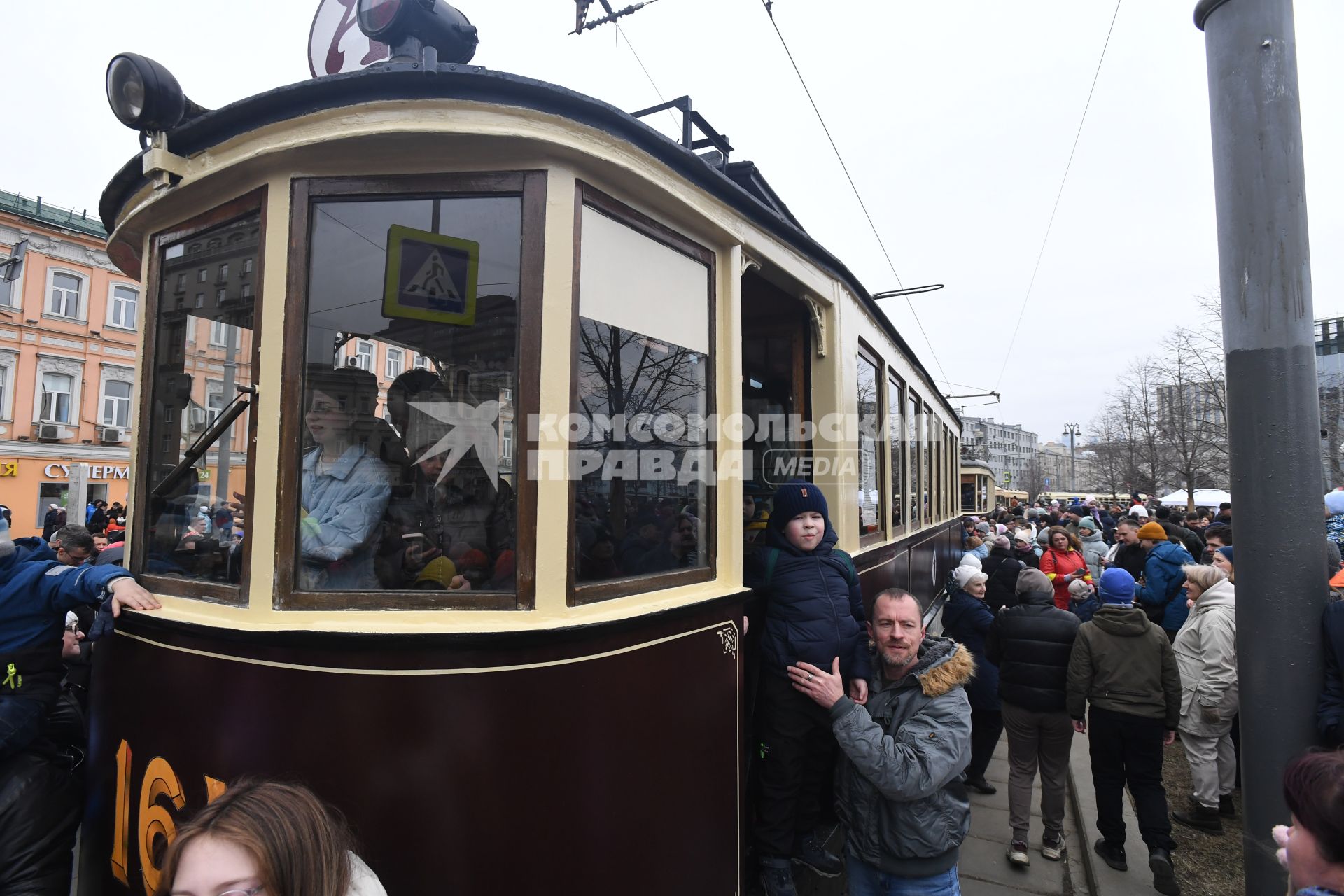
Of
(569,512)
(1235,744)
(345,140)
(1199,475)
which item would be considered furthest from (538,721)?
(1199,475)

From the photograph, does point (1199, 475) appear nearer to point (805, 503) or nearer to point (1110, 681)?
point (1110, 681)

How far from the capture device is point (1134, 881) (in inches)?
136

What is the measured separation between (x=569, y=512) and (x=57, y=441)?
23820 millimetres

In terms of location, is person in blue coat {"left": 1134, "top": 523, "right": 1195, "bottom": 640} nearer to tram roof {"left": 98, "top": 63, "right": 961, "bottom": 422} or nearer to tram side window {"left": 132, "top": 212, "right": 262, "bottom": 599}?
tram roof {"left": 98, "top": 63, "right": 961, "bottom": 422}

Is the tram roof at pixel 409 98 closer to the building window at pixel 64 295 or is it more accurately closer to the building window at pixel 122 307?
the building window at pixel 122 307

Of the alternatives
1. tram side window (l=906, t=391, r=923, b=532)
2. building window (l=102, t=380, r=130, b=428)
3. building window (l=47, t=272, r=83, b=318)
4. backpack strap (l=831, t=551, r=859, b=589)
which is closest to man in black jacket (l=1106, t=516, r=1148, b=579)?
tram side window (l=906, t=391, r=923, b=532)

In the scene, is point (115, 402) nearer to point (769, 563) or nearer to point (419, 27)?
point (419, 27)

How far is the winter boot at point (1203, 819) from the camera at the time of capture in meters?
4.00

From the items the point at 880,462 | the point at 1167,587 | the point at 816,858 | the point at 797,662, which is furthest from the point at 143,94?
the point at 1167,587

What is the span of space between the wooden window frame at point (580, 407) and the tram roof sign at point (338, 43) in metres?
1.57

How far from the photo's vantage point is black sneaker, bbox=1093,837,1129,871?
3575 millimetres

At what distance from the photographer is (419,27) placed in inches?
85.0

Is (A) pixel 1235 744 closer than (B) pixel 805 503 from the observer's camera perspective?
No

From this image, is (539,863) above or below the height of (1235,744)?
above
